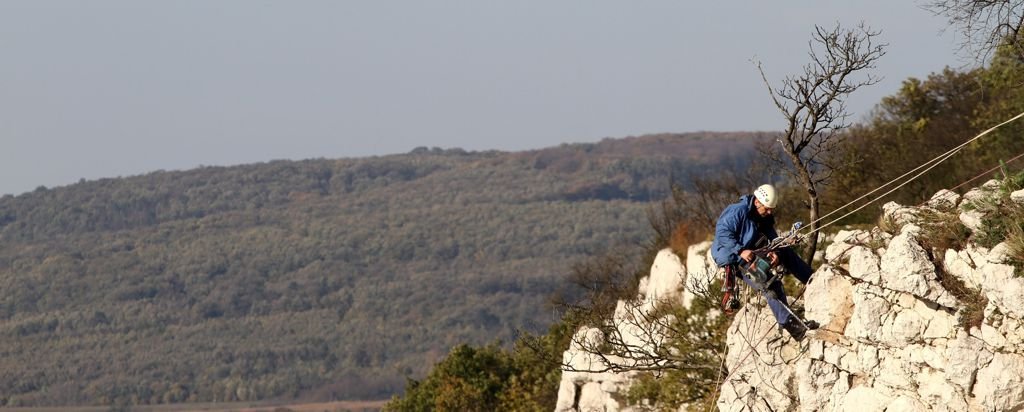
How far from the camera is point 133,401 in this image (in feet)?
590

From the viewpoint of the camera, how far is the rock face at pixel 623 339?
2662cm

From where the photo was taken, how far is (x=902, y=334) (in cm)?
1691

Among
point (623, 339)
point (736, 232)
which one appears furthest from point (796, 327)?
point (623, 339)

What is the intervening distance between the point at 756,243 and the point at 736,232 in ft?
1.08

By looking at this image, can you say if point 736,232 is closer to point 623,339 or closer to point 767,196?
point 767,196

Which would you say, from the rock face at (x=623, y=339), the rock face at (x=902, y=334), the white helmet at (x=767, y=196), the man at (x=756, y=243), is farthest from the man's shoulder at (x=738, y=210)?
the rock face at (x=623, y=339)

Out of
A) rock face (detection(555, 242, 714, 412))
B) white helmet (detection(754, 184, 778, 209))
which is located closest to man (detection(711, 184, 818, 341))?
white helmet (detection(754, 184, 778, 209))

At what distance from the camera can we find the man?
18.2 m

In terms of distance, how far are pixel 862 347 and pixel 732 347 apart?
3.23 metres

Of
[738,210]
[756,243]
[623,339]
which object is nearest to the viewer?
[738,210]

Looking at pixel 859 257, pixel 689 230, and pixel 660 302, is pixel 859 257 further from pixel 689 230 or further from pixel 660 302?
pixel 689 230

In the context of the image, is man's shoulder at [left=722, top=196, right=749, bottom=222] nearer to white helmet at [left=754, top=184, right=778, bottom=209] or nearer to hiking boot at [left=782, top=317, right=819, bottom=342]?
white helmet at [left=754, top=184, right=778, bottom=209]

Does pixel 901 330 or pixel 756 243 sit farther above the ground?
pixel 756 243

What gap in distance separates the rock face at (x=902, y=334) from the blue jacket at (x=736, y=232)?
0.93m
